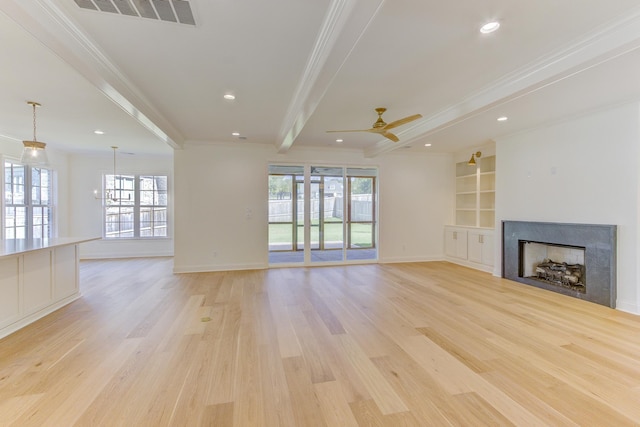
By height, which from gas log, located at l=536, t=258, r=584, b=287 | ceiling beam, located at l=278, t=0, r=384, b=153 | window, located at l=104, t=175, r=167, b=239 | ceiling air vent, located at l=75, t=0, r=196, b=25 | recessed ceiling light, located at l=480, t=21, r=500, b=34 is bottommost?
gas log, located at l=536, t=258, r=584, b=287

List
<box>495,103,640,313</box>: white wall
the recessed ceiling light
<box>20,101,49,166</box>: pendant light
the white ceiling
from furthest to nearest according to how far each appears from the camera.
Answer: <box>495,103,640,313</box>: white wall
<box>20,101,49,166</box>: pendant light
the recessed ceiling light
the white ceiling

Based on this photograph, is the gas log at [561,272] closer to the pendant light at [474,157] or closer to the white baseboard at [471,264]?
the white baseboard at [471,264]

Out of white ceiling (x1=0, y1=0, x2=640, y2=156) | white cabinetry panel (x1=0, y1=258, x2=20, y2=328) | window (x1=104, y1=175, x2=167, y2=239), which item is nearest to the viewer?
white ceiling (x1=0, y1=0, x2=640, y2=156)

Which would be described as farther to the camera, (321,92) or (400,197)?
(400,197)

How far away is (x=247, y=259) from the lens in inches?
249

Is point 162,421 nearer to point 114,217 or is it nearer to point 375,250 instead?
point 375,250

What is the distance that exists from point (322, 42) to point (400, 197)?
17.0 feet

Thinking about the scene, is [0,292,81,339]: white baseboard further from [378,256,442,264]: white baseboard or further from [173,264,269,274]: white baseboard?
[378,256,442,264]: white baseboard

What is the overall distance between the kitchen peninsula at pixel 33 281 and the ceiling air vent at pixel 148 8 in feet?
8.06

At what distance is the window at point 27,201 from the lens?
19.2 feet

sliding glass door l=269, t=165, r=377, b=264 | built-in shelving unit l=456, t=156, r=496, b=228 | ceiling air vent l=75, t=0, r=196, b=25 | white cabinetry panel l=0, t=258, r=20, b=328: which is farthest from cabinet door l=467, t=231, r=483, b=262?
white cabinetry panel l=0, t=258, r=20, b=328

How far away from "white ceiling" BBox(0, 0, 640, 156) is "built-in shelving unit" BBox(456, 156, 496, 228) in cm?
212

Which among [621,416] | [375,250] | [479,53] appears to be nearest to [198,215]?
[375,250]

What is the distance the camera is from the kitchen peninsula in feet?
9.99
